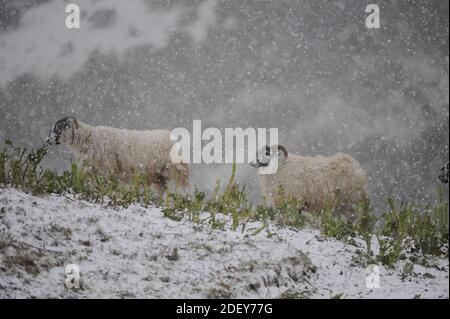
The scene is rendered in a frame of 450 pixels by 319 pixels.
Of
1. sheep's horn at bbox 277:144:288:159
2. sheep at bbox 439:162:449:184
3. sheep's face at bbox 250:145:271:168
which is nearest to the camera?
sheep at bbox 439:162:449:184

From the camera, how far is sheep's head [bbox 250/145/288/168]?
23.3 feet

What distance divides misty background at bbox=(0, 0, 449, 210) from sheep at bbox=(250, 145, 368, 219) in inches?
68.5

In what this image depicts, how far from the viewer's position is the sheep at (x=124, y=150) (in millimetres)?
7348

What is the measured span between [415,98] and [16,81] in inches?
390

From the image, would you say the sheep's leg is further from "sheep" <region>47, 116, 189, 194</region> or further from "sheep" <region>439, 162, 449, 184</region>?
"sheep" <region>439, 162, 449, 184</region>

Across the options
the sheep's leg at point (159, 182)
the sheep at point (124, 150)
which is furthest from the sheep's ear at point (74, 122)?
the sheep's leg at point (159, 182)

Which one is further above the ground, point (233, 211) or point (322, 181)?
point (322, 181)

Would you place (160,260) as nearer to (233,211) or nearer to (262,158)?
(233,211)

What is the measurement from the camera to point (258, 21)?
35.0 feet

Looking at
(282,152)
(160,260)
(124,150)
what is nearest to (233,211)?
(160,260)

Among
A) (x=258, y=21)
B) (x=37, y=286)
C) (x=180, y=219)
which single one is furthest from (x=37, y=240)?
(x=258, y=21)

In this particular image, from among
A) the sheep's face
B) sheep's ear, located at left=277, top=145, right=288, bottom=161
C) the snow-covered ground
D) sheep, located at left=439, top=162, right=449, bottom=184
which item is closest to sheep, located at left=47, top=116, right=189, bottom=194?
the sheep's face

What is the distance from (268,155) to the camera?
729 centimetres

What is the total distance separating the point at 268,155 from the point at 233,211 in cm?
285
